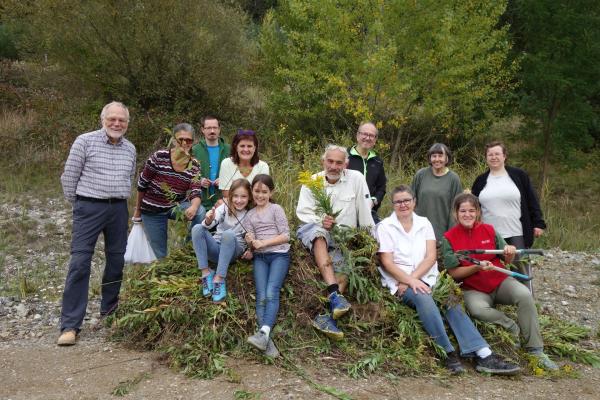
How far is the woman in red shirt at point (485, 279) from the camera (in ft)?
15.4

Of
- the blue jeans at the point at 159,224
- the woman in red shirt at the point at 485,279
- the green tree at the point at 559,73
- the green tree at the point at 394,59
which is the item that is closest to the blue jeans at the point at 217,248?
the blue jeans at the point at 159,224

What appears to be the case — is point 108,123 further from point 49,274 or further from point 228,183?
point 49,274

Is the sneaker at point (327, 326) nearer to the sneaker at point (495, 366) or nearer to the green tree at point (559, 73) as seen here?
the sneaker at point (495, 366)

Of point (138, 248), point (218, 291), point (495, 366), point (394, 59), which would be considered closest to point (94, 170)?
point (138, 248)

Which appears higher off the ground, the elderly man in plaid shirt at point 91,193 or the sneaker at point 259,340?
the elderly man in plaid shirt at point 91,193

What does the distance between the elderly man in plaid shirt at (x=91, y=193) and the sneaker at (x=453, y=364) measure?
116 inches

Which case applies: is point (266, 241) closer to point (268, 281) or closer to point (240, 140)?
point (268, 281)

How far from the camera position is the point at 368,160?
5.65 meters

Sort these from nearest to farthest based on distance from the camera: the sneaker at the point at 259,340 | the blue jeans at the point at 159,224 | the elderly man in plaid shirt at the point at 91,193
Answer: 1. the sneaker at the point at 259,340
2. the elderly man in plaid shirt at the point at 91,193
3. the blue jeans at the point at 159,224

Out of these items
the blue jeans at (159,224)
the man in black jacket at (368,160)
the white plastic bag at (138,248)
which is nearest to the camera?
the white plastic bag at (138,248)

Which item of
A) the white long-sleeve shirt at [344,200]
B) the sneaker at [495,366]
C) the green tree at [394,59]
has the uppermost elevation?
the green tree at [394,59]

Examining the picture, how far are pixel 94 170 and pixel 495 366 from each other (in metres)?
3.56

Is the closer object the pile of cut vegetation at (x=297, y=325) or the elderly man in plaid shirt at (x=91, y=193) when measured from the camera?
the pile of cut vegetation at (x=297, y=325)

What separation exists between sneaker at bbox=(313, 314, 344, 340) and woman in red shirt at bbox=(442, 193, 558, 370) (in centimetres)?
108
